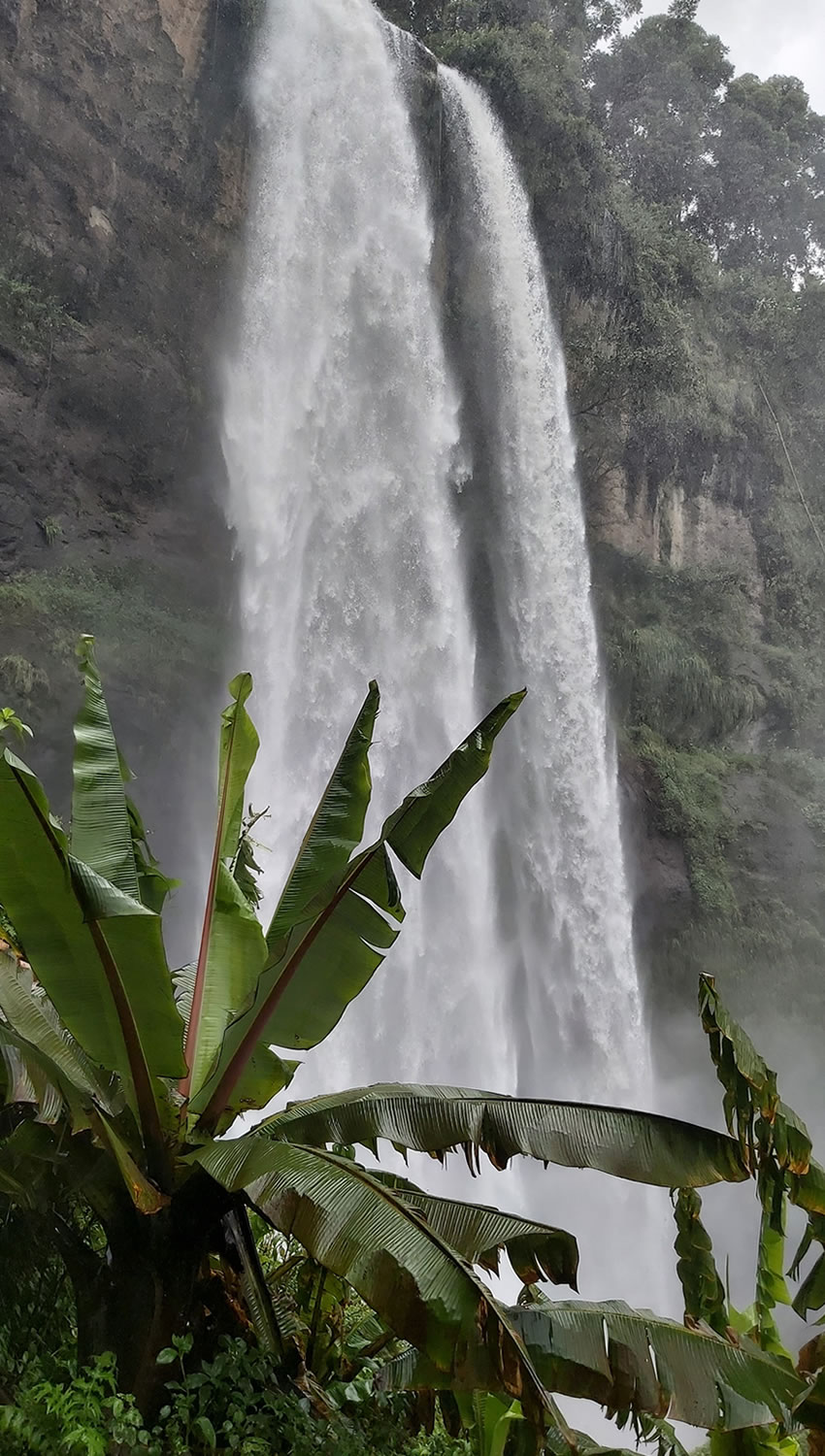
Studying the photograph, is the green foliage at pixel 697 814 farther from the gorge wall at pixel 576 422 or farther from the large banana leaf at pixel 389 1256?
the large banana leaf at pixel 389 1256

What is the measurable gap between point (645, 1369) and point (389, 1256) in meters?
0.72

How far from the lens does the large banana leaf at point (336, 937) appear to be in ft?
9.70

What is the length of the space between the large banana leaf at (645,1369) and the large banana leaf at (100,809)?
1486 millimetres

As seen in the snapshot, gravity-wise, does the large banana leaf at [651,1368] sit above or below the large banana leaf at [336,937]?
below

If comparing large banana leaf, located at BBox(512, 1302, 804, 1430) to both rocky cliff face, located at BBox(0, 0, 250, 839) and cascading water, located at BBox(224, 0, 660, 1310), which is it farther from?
rocky cliff face, located at BBox(0, 0, 250, 839)

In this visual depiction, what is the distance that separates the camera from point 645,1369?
2.54 meters

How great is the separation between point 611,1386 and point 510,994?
1294 cm

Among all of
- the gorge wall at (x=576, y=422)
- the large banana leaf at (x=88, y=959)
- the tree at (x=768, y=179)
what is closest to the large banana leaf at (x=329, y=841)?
the large banana leaf at (x=88, y=959)

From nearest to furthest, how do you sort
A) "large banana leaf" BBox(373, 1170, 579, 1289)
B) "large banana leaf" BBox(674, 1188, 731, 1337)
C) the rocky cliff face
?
"large banana leaf" BBox(373, 1170, 579, 1289), "large banana leaf" BBox(674, 1188, 731, 1337), the rocky cliff face

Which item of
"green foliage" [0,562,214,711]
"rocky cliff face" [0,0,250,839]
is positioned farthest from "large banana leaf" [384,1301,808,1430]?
"green foliage" [0,562,214,711]

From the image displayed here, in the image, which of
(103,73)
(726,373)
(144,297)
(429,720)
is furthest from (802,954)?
(103,73)

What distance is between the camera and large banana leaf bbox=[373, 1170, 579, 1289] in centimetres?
255

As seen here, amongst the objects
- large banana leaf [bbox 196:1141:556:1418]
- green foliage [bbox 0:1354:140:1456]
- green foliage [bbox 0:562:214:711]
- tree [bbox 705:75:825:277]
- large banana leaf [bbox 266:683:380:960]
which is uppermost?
tree [bbox 705:75:825:277]

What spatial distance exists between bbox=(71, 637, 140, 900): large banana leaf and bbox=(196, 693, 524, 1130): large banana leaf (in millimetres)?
474
